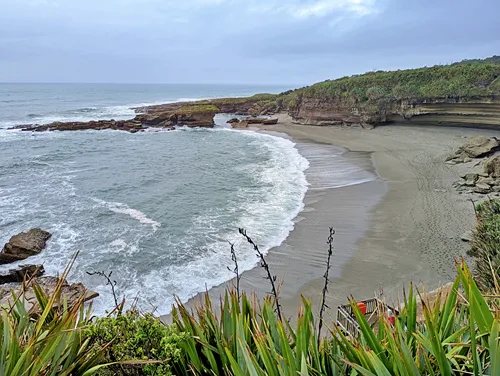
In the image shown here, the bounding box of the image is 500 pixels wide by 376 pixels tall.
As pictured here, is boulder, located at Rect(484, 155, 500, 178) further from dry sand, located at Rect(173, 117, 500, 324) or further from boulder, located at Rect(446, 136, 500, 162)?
boulder, located at Rect(446, 136, 500, 162)

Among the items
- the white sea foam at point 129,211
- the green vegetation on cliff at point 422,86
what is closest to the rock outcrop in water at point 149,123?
the green vegetation on cliff at point 422,86

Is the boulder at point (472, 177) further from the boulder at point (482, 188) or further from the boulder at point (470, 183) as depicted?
the boulder at point (482, 188)

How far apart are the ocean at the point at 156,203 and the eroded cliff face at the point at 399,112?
10.7 metres

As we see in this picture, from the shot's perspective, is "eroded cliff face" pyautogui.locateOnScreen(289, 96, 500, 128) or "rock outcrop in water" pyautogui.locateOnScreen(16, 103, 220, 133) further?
"rock outcrop in water" pyautogui.locateOnScreen(16, 103, 220, 133)

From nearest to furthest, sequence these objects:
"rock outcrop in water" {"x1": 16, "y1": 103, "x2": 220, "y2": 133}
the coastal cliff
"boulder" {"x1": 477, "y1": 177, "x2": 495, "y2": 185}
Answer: "boulder" {"x1": 477, "y1": 177, "x2": 495, "y2": 185} < the coastal cliff < "rock outcrop in water" {"x1": 16, "y1": 103, "x2": 220, "y2": 133}

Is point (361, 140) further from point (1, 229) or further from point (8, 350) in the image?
point (8, 350)

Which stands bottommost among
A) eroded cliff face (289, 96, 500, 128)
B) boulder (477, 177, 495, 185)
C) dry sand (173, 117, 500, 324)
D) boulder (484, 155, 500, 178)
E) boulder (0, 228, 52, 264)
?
boulder (0, 228, 52, 264)

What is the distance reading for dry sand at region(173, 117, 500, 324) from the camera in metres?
10.2

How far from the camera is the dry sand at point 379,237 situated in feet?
33.5

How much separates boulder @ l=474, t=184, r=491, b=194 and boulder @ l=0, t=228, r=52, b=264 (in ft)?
59.2

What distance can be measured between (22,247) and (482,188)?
61.5 ft

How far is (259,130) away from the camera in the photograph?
143 feet

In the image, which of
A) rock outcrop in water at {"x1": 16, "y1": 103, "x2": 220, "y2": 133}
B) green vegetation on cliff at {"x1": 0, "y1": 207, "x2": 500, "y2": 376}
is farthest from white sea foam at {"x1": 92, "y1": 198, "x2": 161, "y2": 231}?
rock outcrop in water at {"x1": 16, "y1": 103, "x2": 220, "y2": 133}

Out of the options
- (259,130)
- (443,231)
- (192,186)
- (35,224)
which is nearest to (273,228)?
(443,231)
